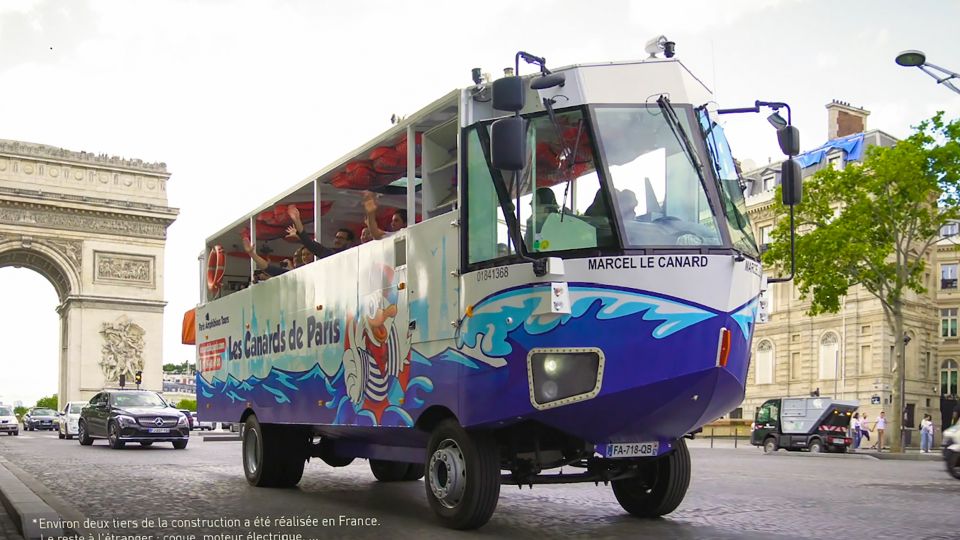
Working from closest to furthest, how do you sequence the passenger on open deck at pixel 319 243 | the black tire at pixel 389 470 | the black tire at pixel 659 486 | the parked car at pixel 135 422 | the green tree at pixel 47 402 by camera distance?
the black tire at pixel 659 486 < the passenger on open deck at pixel 319 243 < the black tire at pixel 389 470 < the parked car at pixel 135 422 < the green tree at pixel 47 402

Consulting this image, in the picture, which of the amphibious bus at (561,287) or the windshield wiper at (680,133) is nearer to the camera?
the amphibious bus at (561,287)

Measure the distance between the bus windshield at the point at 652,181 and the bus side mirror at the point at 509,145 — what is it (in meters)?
0.77

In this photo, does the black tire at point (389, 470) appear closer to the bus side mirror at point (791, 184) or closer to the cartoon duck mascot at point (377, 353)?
the cartoon duck mascot at point (377, 353)

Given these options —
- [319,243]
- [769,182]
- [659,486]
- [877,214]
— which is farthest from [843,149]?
[659,486]

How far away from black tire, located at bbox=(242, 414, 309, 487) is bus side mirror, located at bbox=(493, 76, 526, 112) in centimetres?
631

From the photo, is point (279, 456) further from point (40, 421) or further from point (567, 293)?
point (40, 421)

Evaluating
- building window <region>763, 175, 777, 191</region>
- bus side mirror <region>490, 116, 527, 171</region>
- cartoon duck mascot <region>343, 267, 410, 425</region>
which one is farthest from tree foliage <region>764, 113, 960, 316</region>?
building window <region>763, 175, 777, 191</region>

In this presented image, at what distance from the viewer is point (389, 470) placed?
46.8 feet

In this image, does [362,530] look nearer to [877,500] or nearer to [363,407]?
[363,407]

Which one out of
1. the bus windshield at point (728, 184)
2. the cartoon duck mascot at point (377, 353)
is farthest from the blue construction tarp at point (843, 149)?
the bus windshield at point (728, 184)

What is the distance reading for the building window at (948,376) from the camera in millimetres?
60553

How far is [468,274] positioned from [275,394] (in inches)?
191

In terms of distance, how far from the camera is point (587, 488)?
13.6 meters

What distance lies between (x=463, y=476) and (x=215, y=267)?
317 inches
